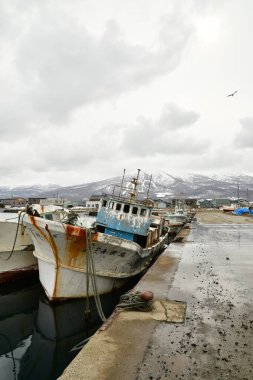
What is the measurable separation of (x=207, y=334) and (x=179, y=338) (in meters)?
0.52

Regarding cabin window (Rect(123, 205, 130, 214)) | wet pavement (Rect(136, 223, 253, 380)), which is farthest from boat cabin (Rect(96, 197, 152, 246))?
wet pavement (Rect(136, 223, 253, 380))

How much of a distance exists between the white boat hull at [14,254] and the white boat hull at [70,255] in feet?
8.18

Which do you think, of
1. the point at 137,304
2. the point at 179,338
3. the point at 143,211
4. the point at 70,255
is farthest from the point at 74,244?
the point at 179,338

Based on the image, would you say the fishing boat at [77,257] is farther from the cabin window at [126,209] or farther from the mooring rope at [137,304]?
the mooring rope at [137,304]

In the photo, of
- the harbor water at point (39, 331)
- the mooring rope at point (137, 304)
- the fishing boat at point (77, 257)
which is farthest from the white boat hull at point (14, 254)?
the mooring rope at point (137, 304)

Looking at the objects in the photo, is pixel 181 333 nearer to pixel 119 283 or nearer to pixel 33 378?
pixel 33 378

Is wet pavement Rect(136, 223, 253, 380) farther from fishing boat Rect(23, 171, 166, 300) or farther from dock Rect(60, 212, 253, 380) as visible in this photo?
fishing boat Rect(23, 171, 166, 300)

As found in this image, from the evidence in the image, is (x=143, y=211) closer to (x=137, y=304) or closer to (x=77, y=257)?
(x=77, y=257)

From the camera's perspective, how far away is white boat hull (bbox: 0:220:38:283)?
13.0m

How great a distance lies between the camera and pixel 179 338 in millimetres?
4613

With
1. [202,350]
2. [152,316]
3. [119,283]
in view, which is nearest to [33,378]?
[152,316]

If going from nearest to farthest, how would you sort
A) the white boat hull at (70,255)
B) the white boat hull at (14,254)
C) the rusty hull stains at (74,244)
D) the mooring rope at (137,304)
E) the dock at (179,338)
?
the dock at (179,338)
the mooring rope at (137,304)
the rusty hull stains at (74,244)
the white boat hull at (70,255)
the white boat hull at (14,254)

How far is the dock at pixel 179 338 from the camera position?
3713 mm

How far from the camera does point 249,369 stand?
372 cm
